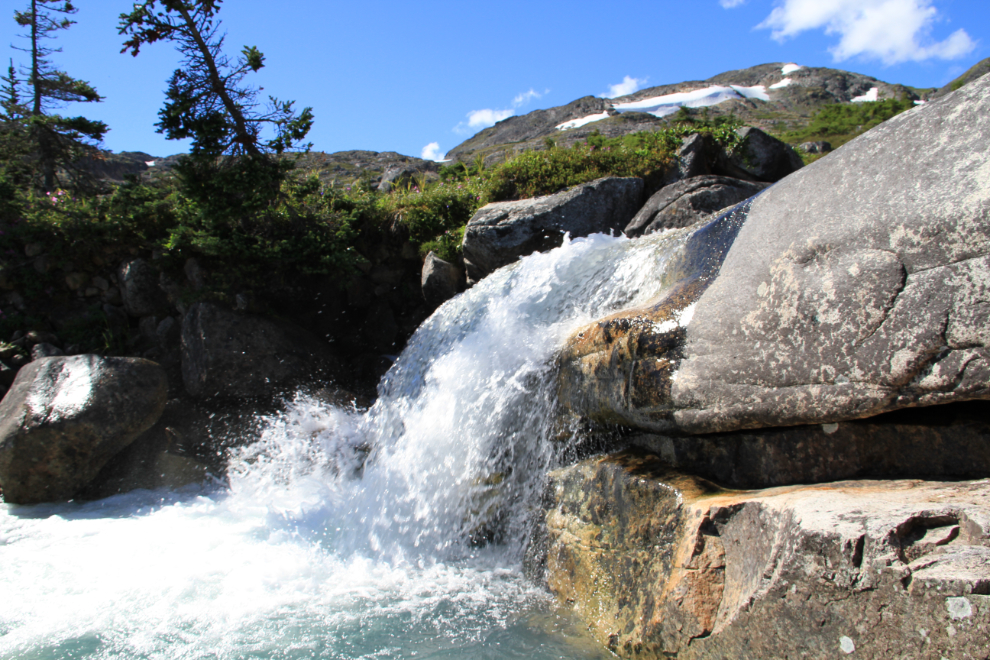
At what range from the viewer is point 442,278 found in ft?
33.0

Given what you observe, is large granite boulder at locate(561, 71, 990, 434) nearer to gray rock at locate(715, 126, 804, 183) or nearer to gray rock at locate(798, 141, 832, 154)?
gray rock at locate(715, 126, 804, 183)

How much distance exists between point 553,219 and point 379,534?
17.9 feet

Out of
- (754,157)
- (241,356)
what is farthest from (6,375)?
(754,157)

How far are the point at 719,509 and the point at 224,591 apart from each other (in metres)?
4.23

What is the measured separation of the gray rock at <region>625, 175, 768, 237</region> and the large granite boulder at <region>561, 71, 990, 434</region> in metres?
3.40

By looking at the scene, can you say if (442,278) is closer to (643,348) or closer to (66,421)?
(66,421)

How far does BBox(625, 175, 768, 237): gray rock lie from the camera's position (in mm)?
7430

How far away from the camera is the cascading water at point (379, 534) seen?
13.1 feet

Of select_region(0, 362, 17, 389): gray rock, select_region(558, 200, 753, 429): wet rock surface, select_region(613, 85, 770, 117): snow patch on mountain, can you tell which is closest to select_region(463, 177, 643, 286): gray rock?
select_region(558, 200, 753, 429): wet rock surface

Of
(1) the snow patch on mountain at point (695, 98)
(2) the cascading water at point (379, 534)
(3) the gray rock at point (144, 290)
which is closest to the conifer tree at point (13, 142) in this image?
(3) the gray rock at point (144, 290)

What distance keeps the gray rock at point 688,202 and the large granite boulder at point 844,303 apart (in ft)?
11.2

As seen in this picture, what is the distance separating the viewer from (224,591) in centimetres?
471

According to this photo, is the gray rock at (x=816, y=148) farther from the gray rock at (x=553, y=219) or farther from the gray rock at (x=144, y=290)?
the gray rock at (x=144, y=290)

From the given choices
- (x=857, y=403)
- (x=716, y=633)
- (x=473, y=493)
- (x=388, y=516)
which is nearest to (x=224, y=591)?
(x=388, y=516)
